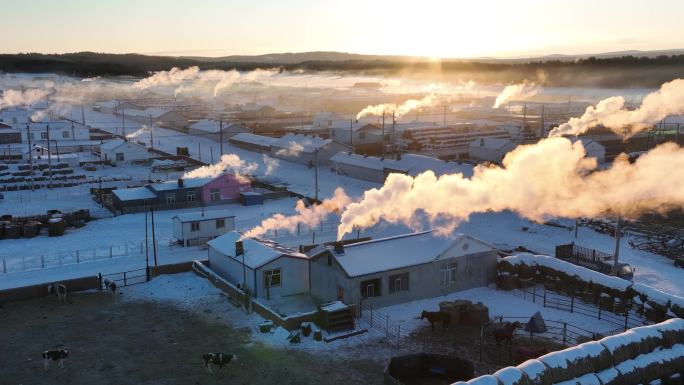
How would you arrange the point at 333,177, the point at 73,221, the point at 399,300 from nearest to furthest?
the point at 399,300
the point at 73,221
the point at 333,177

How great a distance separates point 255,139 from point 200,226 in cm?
4349

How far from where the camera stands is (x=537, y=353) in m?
21.8

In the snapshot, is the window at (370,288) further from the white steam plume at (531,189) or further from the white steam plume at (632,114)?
the white steam plume at (632,114)

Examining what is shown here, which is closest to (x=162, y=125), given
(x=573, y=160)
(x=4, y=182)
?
(x=4, y=182)

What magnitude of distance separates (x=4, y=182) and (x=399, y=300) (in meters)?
43.7

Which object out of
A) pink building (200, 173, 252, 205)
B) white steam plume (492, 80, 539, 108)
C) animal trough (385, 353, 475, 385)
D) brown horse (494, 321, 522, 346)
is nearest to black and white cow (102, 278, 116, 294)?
animal trough (385, 353, 475, 385)

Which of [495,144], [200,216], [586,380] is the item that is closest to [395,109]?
[495,144]

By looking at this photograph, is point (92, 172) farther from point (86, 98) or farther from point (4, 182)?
point (86, 98)

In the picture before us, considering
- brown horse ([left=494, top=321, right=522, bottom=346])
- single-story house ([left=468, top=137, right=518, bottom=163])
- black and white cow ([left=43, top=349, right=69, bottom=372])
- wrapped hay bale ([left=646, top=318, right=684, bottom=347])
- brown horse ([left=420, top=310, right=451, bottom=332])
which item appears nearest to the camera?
wrapped hay bale ([left=646, top=318, right=684, bottom=347])

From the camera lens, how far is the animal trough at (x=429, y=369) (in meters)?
20.6

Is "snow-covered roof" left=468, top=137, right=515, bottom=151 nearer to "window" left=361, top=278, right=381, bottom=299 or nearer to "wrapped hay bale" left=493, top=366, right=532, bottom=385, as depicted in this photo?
"window" left=361, top=278, right=381, bottom=299

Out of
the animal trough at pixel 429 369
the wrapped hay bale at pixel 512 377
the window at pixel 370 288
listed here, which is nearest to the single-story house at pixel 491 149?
the window at pixel 370 288

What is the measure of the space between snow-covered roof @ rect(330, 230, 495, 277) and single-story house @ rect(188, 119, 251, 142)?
208ft

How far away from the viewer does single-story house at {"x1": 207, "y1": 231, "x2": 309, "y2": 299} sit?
28469 millimetres
